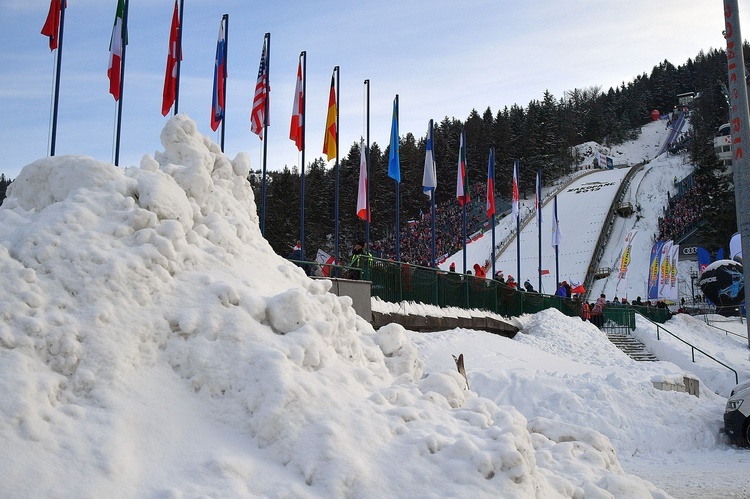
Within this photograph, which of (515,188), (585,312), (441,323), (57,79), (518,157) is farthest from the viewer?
(518,157)

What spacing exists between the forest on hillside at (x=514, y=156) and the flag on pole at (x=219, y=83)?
1306 cm

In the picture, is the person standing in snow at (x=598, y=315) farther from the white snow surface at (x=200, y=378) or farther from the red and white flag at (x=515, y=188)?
the white snow surface at (x=200, y=378)

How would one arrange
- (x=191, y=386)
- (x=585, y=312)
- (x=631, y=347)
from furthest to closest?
(x=585, y=312), (x=631, y=347), (x=191, y=386)

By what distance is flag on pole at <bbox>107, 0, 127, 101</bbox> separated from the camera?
15.3 metres

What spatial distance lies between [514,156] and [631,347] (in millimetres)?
70270

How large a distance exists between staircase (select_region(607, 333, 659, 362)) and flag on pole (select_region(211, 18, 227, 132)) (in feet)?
50.7

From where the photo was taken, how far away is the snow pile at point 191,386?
13.5ft

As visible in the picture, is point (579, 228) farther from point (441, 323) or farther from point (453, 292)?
point (441, 323)

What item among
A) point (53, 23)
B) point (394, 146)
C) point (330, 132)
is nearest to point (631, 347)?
point (394, 146)

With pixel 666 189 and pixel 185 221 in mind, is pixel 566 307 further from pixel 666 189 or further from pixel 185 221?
pixel 666 189

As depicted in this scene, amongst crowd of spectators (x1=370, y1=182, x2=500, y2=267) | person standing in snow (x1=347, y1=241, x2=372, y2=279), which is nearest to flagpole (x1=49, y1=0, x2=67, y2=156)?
person standing in snow (x1=347, y1=241, x2=372, y2=279)

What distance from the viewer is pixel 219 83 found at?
56.3 feet

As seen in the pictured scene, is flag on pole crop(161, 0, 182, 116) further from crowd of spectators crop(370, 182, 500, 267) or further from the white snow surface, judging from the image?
crowd of spectators crop(370, 182, 500, 267)

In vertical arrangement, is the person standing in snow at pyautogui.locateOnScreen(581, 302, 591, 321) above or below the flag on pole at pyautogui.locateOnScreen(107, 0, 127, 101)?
below
